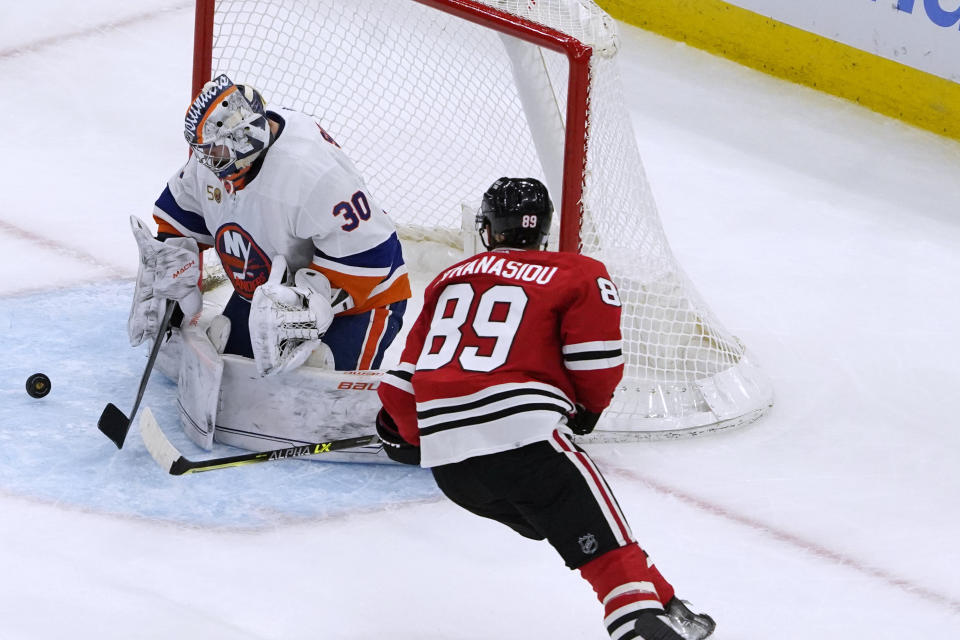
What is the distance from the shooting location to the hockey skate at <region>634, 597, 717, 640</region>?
2.54 m

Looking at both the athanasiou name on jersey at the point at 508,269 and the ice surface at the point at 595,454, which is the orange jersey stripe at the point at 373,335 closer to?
the ice surface at the point at 595,454

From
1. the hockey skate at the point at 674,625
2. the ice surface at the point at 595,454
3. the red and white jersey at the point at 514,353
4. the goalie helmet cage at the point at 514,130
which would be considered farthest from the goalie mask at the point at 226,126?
the hockey skate at the point at 674,625

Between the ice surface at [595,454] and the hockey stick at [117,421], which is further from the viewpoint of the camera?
the hockey stick at [117,421]

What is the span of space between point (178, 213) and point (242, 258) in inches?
8.8

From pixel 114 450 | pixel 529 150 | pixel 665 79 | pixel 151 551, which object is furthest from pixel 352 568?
pixel 665 79

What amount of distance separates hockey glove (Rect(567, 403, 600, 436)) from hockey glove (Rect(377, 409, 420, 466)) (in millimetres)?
306

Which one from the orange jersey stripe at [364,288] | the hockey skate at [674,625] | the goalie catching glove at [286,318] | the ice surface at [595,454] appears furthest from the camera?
the orange jersey stripe at [364,288]

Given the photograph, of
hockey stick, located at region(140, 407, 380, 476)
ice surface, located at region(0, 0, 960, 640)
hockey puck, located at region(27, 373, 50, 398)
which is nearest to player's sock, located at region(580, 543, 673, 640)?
ice surface, located at region(0, 0, 960, 640)

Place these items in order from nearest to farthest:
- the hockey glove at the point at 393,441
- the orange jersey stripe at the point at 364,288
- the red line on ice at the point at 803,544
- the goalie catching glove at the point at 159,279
A: the hockey glove at the point at 393,441 < the red line on ice at the point at 803,544 < the orange jersey stripe at the point at 364,288 < the goalie catching glove at the point at 159,279

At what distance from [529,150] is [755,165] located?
114 centimetres

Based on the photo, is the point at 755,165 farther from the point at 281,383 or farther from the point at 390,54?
the point at 281,383

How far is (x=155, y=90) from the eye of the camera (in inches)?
220

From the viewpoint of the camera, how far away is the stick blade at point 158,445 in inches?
133

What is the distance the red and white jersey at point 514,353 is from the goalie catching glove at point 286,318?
70 cm
